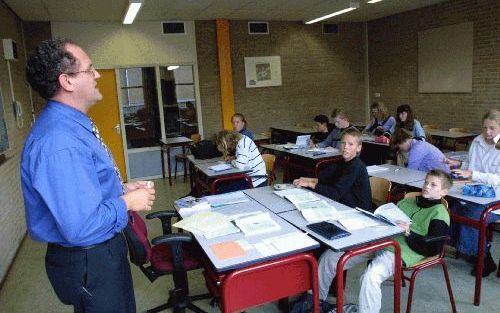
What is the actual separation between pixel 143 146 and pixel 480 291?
6.54m

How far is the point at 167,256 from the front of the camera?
2.57 m

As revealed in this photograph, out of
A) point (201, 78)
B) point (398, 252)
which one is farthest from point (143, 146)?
point (398, 252)

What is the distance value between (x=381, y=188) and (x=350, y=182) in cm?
57

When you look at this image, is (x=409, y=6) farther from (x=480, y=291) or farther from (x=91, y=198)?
(x=91, y=198)

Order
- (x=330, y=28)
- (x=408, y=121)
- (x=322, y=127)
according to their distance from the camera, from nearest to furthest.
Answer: (x=408, y=121) → (x=322, y=127) → (x=330, y=28)

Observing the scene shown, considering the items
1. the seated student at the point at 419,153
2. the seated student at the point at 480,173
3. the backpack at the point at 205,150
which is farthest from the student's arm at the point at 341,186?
the backpack at the point at 205,150

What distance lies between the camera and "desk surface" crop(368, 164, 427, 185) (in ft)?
11.5

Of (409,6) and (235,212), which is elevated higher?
(409,6)

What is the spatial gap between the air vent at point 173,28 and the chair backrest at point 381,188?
5.65 m

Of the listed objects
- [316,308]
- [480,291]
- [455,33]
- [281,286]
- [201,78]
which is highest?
[455,33]

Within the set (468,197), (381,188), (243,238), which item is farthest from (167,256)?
(468,197)

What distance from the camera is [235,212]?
8.93 feet

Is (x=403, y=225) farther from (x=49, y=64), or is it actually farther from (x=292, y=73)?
(x=292, y=73)

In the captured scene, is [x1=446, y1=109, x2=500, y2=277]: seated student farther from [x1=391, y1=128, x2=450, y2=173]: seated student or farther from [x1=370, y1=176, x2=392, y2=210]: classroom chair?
[x1=370, y1=176, x2=392, y2=210]: classroom chair
